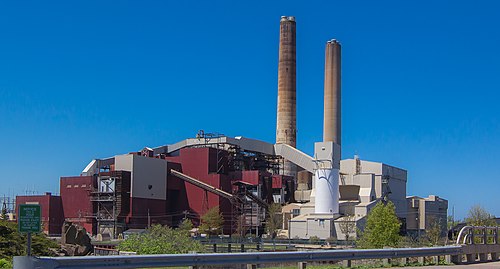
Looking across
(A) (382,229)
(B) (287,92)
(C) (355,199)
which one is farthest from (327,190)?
(A) (382,229)

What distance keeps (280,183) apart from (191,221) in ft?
47.2

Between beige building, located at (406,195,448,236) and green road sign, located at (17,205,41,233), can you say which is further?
beige building, located at (406,195,448,236)

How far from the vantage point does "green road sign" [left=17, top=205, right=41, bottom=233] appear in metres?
11.8

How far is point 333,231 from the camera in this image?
8219cm

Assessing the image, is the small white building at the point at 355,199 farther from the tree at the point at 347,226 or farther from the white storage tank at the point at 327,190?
the white storage tank at the point at 327,190

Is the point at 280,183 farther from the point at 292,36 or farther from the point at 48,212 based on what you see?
the point at 48,212

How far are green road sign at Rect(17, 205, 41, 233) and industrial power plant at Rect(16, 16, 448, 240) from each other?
70.2 m

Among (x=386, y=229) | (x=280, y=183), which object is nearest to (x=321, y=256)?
(x=386, y=229)

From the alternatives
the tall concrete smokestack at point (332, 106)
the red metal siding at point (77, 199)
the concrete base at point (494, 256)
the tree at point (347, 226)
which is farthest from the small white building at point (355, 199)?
the concrete base at point (494, 256)

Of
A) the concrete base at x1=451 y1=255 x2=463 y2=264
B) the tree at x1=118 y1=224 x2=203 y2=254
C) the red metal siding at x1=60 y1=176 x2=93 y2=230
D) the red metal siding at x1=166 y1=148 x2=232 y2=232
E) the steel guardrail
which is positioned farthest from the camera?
the red metal siding at x1=166 y1=148 x2=232 y2=232

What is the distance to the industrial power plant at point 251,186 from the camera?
84625 millimetres

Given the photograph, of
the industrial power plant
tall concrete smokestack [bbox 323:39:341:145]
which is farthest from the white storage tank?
tall concrete smokestack [bbox 323:39:341:145]

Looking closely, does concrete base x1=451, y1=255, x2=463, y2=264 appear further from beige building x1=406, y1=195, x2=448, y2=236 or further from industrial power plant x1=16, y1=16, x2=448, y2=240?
beige building x1=406, y1=195, x2=448, y2=236

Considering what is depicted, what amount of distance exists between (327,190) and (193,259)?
6913cm
